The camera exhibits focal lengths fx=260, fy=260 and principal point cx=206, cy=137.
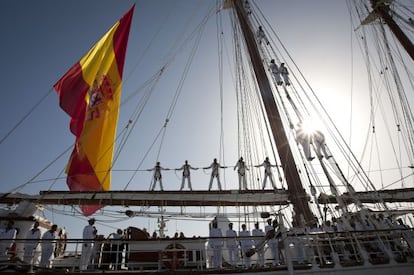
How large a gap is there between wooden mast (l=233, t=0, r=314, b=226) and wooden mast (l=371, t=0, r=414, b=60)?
Answer: 33.3ft

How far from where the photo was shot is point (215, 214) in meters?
11.5

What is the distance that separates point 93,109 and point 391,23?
20.2 m

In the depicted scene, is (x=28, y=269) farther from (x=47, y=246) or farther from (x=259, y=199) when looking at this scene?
(x=259, y=199)

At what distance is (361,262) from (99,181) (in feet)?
29.0

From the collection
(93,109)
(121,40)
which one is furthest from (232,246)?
(121,40)

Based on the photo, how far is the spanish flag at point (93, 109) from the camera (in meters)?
9.62

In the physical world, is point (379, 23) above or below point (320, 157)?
above

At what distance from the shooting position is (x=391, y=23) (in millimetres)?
18125

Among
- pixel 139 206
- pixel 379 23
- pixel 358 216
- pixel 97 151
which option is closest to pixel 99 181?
pixel 97 151

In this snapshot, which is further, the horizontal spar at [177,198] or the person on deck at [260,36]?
the person on deck at [260,36]

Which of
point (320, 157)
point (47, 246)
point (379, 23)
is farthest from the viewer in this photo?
point (379, 23)

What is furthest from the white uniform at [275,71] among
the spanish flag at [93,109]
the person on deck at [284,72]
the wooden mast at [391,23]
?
the wooden mast at [391,23]

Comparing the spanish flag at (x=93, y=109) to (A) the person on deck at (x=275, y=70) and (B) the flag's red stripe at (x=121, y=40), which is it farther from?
(A) the person on deck at (x=275, y=70)

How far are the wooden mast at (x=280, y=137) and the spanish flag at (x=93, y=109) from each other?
659cm
